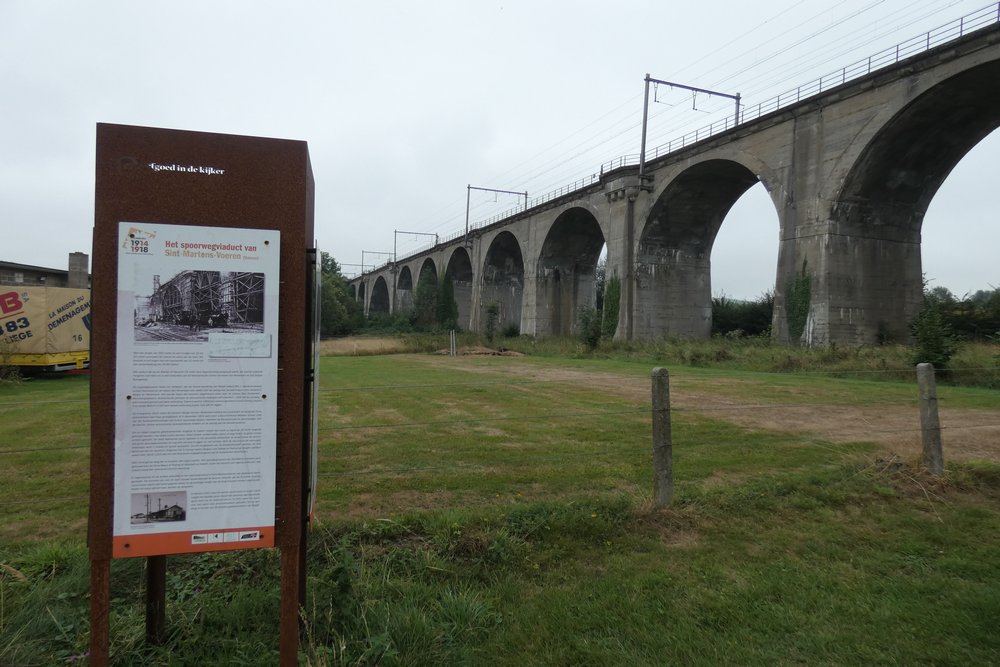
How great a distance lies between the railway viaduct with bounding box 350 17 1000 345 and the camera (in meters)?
19.7

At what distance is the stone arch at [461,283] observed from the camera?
63.5 metres

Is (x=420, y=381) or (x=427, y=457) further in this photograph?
(x=420, y=381)

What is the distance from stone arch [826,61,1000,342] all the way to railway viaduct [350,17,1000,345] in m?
0.05

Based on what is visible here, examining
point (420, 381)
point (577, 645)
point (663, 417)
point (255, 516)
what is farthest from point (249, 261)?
point (420, 381)

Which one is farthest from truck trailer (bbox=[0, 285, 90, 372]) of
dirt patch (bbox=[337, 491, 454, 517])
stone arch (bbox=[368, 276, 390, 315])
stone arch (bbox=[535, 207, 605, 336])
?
stone arch (bbox=[368, 276, 390, 315])

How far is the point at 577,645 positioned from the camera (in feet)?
8.97

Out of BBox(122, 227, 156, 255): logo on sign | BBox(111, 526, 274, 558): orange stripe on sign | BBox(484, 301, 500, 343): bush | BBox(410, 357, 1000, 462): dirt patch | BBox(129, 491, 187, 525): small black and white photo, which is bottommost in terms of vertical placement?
BBox(410, 357, 1000, 462): dirt patch

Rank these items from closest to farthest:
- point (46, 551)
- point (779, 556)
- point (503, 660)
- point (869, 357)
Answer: point (503, 660) < point (46, 551) < point (779, 556) < point (869, 357)

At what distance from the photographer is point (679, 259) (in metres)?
34.1

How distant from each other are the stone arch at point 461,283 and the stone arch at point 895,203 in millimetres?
44110

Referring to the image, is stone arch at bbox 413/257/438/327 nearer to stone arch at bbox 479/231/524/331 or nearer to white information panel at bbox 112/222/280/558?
stone arch at bbox 479/231/524/331

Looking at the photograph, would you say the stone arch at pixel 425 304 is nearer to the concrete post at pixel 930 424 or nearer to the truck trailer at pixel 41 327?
the truck trailer at pixel 41 327

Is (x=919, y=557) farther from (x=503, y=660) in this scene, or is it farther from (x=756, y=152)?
(x=756, y=152)

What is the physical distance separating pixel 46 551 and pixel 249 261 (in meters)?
2.63
